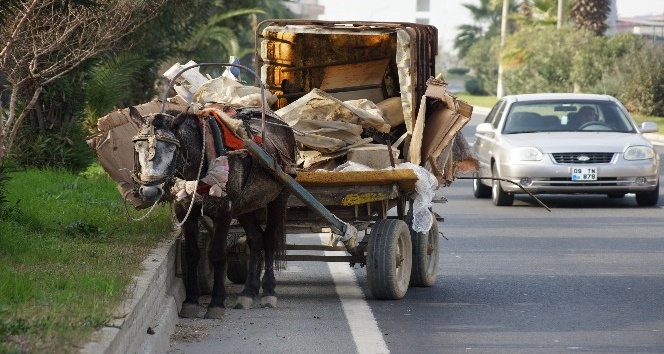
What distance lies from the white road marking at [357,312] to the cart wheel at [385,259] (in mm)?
196

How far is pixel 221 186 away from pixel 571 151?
10.7 metres

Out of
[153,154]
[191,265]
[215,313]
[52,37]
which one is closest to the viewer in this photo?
[153,154]

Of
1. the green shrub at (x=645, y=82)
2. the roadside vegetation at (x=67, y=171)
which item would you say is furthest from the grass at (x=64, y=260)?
the green shrub at (x=645, y=82)

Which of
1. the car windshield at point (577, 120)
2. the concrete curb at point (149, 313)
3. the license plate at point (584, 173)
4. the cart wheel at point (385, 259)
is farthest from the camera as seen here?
the car windshield at point (577, 120)

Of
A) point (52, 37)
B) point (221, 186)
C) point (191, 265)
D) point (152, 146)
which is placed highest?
point (152, 146)

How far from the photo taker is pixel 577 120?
68.1 feet

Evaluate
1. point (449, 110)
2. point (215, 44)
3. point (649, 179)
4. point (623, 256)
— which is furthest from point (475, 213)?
point (215, 44)

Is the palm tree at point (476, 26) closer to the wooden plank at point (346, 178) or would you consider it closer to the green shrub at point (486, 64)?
the green shrub at point (486, 64)

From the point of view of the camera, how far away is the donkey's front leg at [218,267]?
33.3ft

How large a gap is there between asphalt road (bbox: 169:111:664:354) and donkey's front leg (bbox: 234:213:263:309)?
0.84 feet

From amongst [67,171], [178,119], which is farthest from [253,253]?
[67,171]

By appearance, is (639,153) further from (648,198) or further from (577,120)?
(577,120)

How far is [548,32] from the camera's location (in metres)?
65.8

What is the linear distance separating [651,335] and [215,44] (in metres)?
31.6
